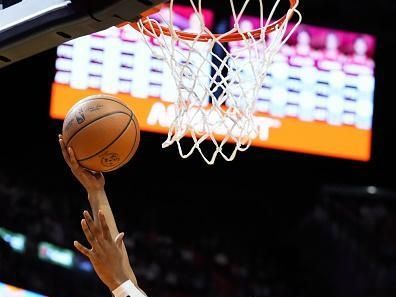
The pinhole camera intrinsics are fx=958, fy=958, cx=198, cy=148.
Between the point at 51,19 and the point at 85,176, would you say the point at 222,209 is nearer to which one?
the point at 85,176

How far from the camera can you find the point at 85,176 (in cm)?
252

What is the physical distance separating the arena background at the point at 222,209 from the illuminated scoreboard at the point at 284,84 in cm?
35

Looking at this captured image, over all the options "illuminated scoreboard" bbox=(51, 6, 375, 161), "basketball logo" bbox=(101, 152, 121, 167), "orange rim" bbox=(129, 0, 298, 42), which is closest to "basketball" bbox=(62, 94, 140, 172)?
"basketball logo" bbox=(101, 152, 121, 167)

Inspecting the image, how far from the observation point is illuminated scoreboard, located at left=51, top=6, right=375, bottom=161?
584 cm

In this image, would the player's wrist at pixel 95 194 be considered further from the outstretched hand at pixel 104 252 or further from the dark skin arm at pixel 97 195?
the outstretched hand at pixel 104 252

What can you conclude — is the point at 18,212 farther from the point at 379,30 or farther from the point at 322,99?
the point at 379,30

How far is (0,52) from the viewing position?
238 centimetres

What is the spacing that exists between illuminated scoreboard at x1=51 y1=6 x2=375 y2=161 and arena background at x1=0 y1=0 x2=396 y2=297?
0.35m

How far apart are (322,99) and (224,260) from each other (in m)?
1.48

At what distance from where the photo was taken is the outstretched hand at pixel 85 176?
2488mm

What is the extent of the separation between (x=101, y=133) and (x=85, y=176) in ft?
0.61

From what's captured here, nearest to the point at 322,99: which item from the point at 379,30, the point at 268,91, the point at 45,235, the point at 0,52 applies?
the point at 268,91

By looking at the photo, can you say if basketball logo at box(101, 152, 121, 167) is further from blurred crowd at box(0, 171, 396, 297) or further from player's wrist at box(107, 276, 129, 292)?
blurred crowd at box(0, 171, 396, 297)

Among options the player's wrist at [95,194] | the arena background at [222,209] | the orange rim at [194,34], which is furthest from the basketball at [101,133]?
the arena background at [222,209]
